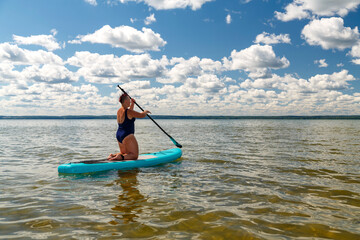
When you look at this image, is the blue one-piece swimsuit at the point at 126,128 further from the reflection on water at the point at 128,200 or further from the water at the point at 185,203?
the reflection on water at the point at 128,200

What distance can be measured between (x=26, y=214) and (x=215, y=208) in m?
3.80

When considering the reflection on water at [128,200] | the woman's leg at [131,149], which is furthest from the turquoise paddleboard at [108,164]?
the reflection on water at [128,200]

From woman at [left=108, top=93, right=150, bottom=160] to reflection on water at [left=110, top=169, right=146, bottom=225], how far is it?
163 centimetres

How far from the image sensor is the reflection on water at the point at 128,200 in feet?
15.2

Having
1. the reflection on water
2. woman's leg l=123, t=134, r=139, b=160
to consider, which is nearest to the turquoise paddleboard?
woman's leg l=123, t=134, r=139, b=160

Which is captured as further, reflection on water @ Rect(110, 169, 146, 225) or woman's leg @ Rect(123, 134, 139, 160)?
woman's leg @ Rect(123, 134, 139, 160)

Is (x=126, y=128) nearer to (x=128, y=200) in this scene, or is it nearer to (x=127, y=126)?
(x=127, y=126)

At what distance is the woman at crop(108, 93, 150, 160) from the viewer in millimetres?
9094

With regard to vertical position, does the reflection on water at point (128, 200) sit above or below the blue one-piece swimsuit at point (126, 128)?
below

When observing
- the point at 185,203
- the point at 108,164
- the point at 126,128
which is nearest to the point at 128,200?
the point at 185,203

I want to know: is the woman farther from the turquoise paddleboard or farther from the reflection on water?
the reflection on water

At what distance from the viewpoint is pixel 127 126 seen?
30.3 ft

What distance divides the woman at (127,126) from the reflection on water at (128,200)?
163cm

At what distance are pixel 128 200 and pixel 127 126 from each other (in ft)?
13.3
